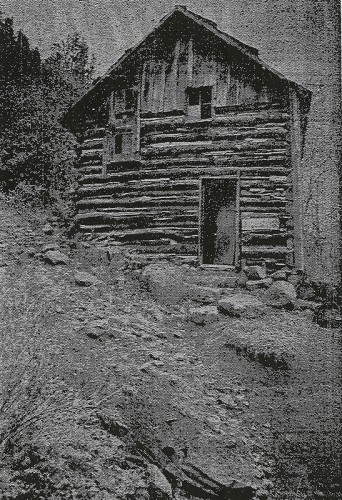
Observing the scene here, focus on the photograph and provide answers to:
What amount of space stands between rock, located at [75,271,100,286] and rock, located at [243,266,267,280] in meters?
1.47

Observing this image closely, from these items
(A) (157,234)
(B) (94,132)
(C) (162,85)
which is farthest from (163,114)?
(A) (157,234)

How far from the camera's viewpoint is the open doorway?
445cm

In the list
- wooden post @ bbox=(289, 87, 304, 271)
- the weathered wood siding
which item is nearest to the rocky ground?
wooden post @ bbox=(289, 87, 304, 271)

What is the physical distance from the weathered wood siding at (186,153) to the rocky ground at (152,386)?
1021 millimetres

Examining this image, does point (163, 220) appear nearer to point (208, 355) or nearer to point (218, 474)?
point (208, 355)

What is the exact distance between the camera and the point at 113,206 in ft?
16.1

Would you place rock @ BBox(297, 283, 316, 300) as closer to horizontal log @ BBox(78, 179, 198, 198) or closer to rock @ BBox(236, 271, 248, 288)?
rock @ BBox(236, 271, 248, 288)

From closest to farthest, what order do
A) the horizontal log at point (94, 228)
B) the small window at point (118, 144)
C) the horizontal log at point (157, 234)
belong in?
the horizontal log at point (94, 228) < the horizontal log at point (157, 234) < the small window at point (118, 144)

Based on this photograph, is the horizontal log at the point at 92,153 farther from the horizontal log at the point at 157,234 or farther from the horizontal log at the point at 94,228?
the horizontal log at the point at 157,234

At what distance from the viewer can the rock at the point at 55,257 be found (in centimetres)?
359

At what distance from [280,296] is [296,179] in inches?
62.8

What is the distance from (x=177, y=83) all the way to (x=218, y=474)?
4.12m

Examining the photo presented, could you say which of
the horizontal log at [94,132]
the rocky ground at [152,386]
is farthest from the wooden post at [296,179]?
the horizontal log at [94,132]

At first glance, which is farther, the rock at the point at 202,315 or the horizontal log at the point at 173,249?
the horizontal log at the point at 173,249
